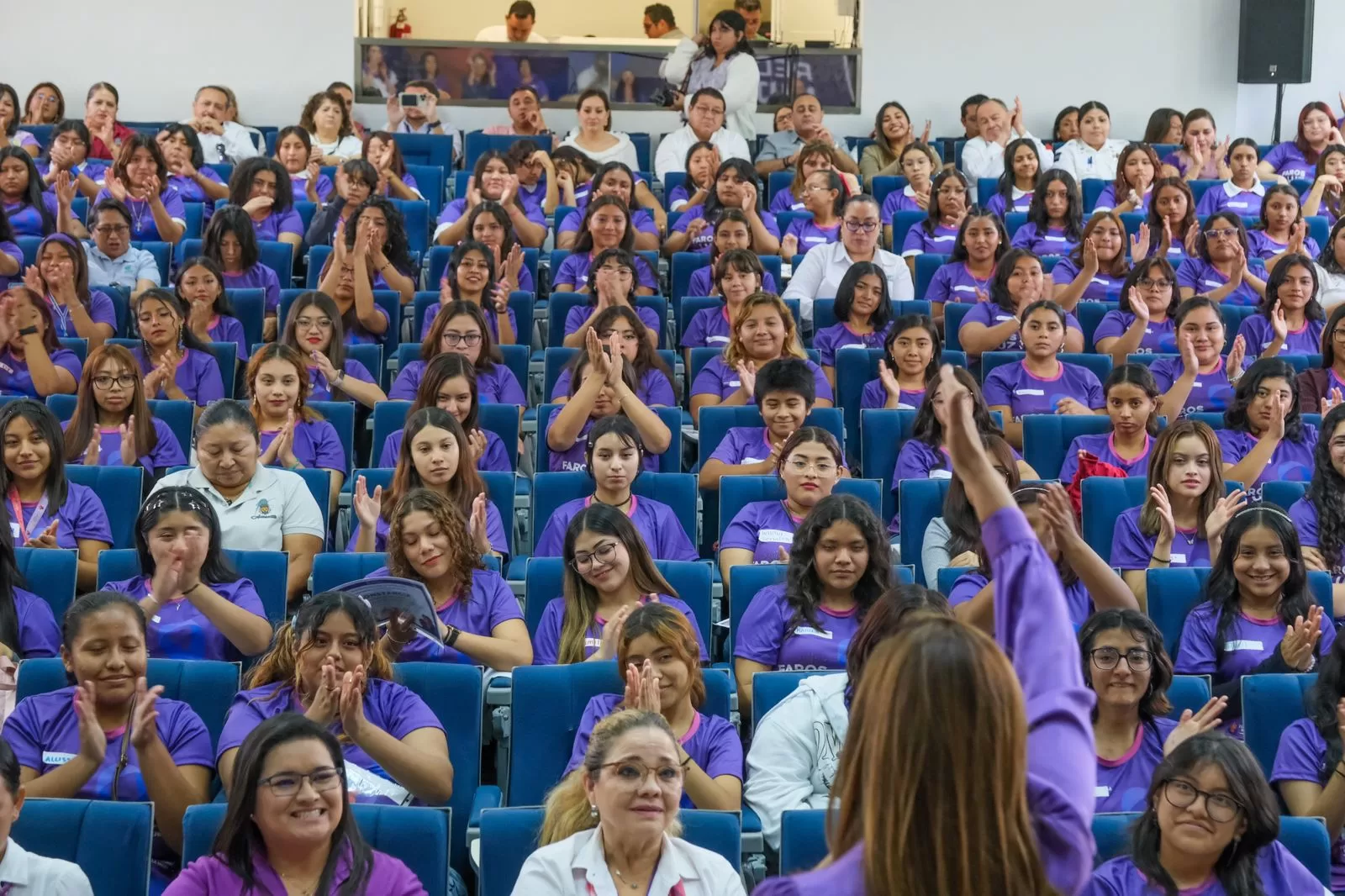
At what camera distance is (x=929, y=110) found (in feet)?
32.0

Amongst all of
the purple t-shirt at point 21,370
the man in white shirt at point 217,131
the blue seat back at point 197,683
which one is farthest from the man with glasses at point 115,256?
the blue seat back at point 197,683

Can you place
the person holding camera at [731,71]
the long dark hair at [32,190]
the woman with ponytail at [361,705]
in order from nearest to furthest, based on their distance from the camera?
the woman with ponytail at [361,705] → the long dark hair at [32,190] → the person holding camera at [731,71]

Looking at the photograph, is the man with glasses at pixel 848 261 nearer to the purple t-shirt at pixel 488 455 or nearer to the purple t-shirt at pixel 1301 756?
the purple t-shirt at pixel 488 455

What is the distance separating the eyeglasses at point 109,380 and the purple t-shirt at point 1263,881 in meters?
3.39

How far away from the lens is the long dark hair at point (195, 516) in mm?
4027

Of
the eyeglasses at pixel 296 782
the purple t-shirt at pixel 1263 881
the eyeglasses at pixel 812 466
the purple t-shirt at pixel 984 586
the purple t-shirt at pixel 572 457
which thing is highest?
the eyeglasses at pixel 812 466

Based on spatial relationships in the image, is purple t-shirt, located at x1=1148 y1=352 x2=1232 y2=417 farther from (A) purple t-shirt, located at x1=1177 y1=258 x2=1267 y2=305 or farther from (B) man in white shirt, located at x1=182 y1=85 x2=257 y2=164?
(B) man in white shirt, located at x1=182 y1=85 x2=257 y2=164

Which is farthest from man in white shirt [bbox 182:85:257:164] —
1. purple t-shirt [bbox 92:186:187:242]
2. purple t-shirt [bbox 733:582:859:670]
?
purple t-shirt [bbox 733:582:859:670]

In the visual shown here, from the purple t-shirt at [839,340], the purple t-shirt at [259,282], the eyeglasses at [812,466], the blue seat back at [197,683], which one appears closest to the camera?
the blue seat back at [197,683]

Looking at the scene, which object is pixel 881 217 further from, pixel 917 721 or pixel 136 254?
pixel 917 721

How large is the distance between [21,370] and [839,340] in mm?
2940

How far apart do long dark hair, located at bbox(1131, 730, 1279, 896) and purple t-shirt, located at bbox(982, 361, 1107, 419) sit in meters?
2.79

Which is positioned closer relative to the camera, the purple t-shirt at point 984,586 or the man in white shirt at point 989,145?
the purple t-shirt at point 984,586

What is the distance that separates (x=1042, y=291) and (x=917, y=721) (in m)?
5.37
